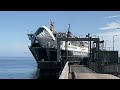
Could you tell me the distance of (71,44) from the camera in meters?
110
